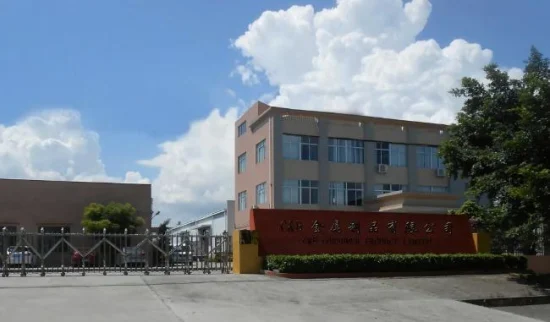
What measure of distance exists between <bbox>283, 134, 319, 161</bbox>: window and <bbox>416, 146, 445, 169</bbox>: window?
8566mm

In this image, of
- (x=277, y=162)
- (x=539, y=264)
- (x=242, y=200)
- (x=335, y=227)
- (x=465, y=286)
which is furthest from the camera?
(x=242, y=200)

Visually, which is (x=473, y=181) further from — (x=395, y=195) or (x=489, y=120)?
(x=395, y=195)

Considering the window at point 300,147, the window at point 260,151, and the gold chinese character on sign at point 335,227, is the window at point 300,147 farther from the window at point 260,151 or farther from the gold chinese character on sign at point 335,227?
the gold chinese character on sign at point 335,227

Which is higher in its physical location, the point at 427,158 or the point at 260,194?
the point at 427,158

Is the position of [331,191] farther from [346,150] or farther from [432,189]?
[432,189]

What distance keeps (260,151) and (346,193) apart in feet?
22.3

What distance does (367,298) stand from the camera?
1441 cm

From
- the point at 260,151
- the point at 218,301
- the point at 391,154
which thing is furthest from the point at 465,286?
the point at 391,154

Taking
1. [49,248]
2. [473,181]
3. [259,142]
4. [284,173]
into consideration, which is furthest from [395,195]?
[49,248]

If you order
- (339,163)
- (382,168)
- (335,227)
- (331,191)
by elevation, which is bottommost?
(335,227)

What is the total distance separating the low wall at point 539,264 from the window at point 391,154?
22.9m

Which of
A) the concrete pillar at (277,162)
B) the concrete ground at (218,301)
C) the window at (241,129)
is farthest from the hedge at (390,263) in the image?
the window at (241,129)

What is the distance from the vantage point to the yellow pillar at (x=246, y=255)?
61.2 ft

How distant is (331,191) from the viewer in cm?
4275
